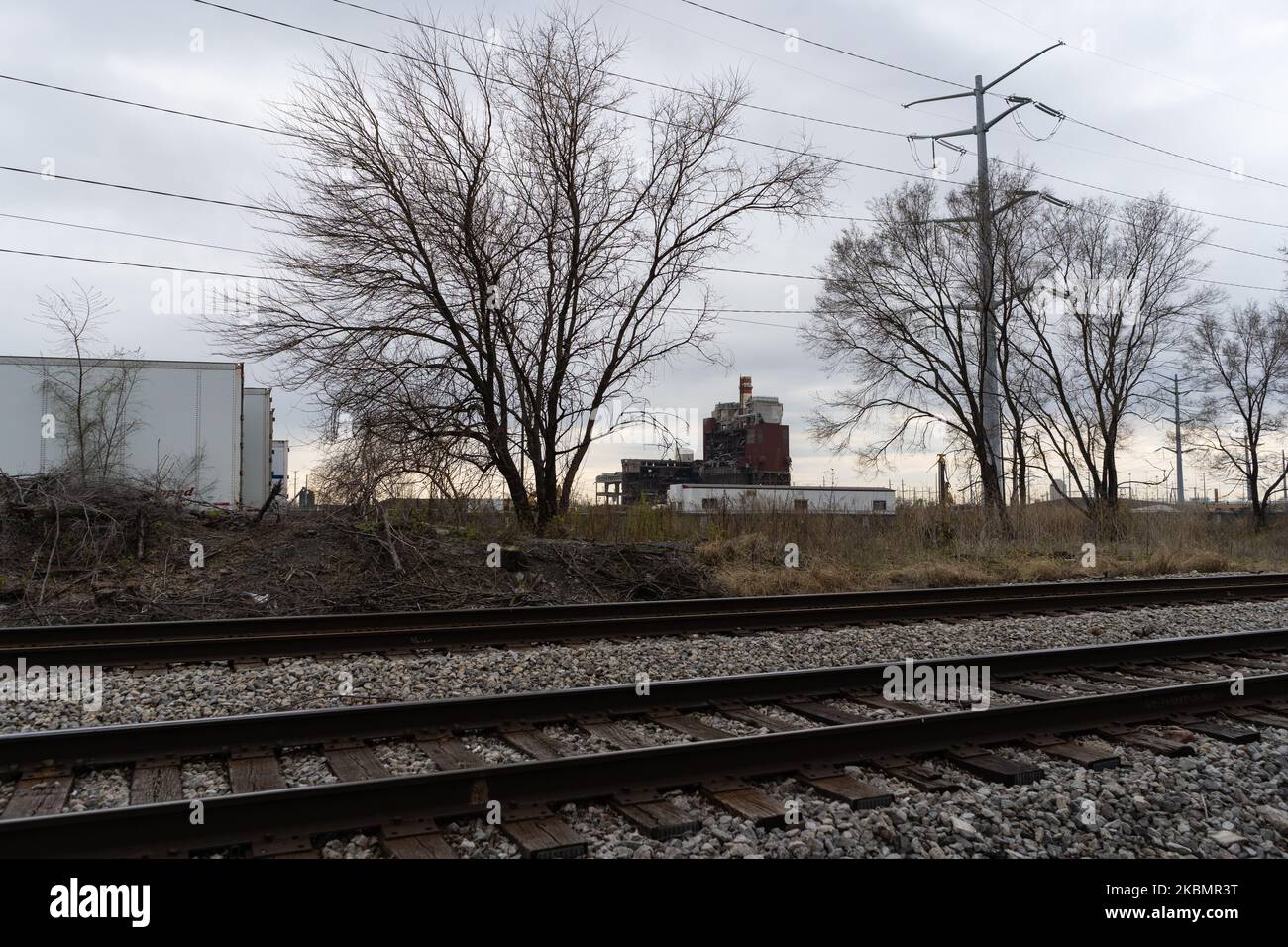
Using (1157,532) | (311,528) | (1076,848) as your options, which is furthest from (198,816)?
(1157,532)

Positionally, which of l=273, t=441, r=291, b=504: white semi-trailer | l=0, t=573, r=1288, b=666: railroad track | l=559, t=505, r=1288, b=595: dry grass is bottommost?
l=0, t=573, r=1288, b=666: railroad track

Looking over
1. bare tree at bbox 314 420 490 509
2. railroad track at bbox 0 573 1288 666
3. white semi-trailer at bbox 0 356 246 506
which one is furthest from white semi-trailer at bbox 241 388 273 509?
railroad track at bbox 0 573 1288 666

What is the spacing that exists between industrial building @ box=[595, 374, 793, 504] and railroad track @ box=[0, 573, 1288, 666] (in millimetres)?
35268

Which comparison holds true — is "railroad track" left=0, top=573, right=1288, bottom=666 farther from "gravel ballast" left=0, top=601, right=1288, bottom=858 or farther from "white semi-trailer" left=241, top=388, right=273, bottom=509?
"white semi-trailer" left=241, top=388, right=273, bottom=509

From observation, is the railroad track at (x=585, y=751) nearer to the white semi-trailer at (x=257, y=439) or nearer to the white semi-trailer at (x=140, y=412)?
the white semi-trailer at (x=140, y=412)

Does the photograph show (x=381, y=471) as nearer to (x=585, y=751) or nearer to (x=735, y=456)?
(x=585, y=751)

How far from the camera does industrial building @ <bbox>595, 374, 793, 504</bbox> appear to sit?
52781 mm

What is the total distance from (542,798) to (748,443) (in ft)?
173

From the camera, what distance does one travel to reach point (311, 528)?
574 inches

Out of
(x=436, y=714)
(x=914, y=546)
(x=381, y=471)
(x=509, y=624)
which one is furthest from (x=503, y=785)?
(x=914, y=546)

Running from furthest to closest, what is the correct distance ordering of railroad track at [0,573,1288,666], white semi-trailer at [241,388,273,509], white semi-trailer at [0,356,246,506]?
white semi-trailer at [241,388,273,509]
white semi-trailer at [0,356,246,506]
railroad track at [0,573,1288,666]

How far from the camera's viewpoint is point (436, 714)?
624 cm

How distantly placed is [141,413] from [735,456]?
40188mm

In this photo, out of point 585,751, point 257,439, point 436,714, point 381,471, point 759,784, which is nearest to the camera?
point 759,784
